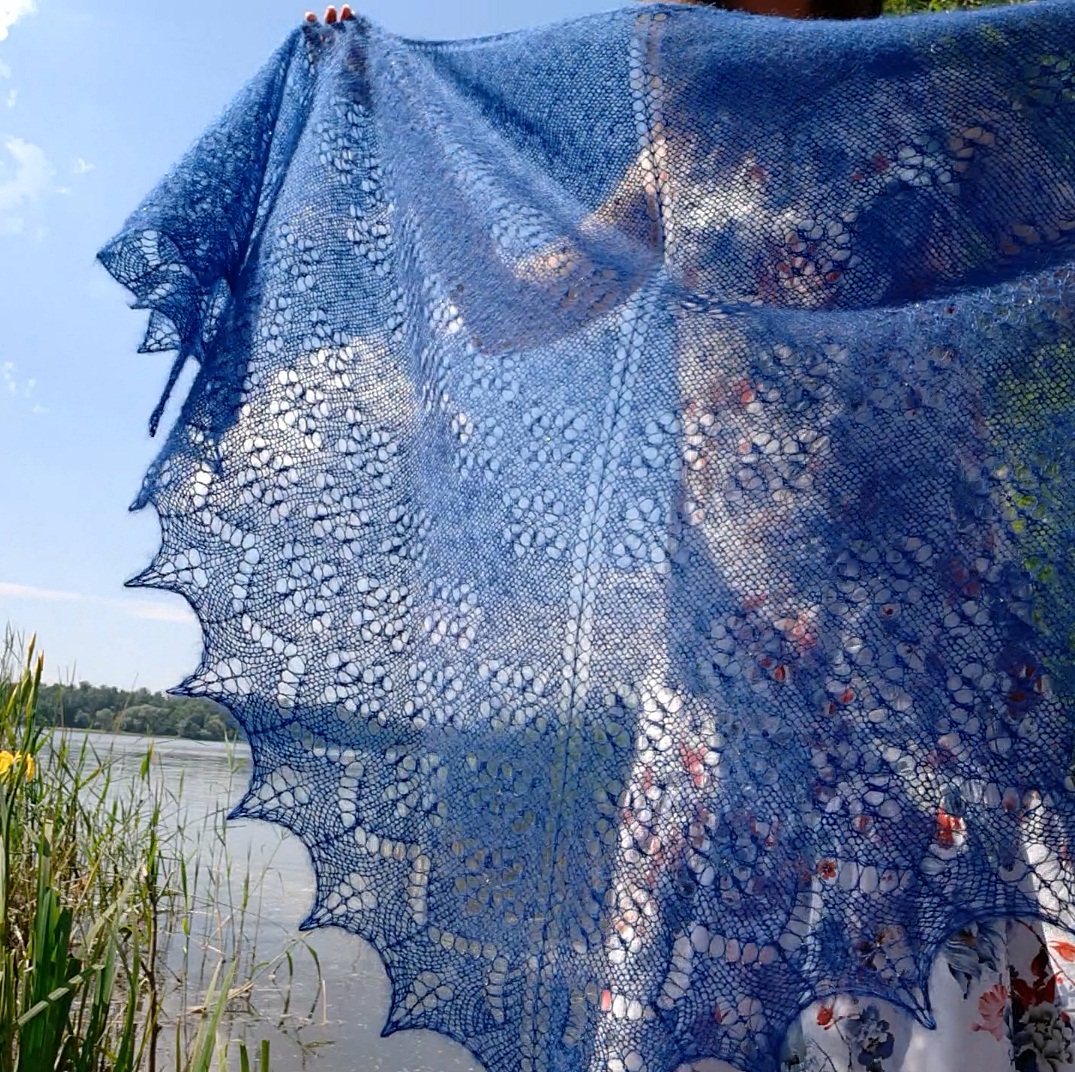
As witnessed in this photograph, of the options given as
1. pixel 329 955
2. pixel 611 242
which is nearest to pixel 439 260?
pixel 611 242

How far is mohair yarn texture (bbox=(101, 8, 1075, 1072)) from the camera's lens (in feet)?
2.56

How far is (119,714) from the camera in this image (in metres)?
3.13

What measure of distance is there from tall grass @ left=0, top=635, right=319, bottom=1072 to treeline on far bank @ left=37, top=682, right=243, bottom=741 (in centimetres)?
8

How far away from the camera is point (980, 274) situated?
0.91m

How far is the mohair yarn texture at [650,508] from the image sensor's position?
0.78 m

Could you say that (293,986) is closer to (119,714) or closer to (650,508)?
(119,714)

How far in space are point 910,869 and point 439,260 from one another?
2.07 feet

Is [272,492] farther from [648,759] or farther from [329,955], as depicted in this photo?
[329,955]

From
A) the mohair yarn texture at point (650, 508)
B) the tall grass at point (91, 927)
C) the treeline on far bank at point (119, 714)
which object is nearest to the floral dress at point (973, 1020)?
the mohair yarn texture at point (650, 508)

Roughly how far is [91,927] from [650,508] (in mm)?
1722

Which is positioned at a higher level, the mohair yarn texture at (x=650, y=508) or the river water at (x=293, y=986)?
the mohair yarn texture at (x=650, y=508)

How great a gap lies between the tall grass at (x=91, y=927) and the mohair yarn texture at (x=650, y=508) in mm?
240

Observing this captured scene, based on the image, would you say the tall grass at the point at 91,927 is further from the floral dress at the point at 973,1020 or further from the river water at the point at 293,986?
the floral dress at the point at 973,1020

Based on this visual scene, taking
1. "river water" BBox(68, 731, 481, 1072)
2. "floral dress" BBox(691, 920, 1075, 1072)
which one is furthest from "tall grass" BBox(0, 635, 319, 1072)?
"floral dress" BBox(691, 920, 1075, 1072)
